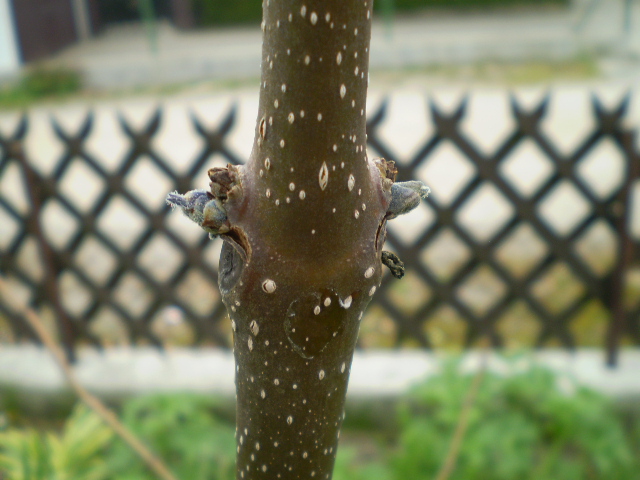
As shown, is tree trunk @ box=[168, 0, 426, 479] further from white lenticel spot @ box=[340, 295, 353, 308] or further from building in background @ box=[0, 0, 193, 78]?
building in background @ box=[0, 0, 193, 78]

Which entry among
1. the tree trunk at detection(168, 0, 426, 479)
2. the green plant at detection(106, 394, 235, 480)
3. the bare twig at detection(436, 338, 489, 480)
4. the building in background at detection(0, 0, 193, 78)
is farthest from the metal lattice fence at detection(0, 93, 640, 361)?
the building in background at detection(0, 0, 193, 78)

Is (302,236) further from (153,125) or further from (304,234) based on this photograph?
(153,125)

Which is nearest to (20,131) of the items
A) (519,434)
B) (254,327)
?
(519,434)

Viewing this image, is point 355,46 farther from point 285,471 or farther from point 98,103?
point 98,103

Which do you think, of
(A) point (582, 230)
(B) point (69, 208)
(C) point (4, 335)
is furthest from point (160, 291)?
(A) point (582, 230)

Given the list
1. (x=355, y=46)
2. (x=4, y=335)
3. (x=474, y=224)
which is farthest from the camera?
(x=474, y=224)
